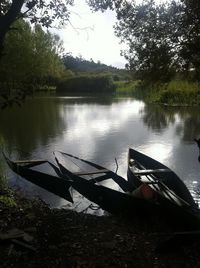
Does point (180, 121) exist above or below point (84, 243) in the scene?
below

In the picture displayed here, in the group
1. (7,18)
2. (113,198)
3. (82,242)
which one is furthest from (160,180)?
(7,18)

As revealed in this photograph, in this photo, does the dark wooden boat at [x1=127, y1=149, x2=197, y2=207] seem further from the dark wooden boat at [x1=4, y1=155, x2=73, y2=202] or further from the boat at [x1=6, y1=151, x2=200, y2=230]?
the dark wooden boat at [x1=4, y1=155, x2=73, y2=202]

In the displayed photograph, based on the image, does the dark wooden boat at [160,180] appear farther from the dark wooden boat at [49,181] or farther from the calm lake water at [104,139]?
the dark wooden boat at [49,181]

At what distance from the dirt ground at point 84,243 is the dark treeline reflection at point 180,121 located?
43.1 feet

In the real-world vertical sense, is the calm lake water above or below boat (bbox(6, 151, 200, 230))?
below

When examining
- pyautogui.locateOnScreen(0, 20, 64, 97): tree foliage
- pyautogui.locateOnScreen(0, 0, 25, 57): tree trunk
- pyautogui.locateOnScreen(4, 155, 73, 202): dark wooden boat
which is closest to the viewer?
pyautogui.locateOnScreen(0, 0, 25, 57): tree trunk

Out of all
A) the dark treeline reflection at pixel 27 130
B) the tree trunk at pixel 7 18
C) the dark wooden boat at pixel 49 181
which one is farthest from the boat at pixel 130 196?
the dark treeline reflection at pixel 27 130

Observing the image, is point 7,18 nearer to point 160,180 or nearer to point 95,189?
point 95,189

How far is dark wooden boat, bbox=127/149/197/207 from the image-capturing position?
29.9 feet

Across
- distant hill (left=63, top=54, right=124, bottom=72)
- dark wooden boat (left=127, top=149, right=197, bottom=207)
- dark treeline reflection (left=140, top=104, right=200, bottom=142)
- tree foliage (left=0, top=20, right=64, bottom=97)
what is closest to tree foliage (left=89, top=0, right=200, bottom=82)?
dark wooden boat (left=127, top=149, right=197, bottom=207)

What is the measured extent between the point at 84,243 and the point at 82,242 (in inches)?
1.8

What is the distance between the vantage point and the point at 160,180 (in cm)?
1008

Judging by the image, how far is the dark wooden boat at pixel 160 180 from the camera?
29.9 feet

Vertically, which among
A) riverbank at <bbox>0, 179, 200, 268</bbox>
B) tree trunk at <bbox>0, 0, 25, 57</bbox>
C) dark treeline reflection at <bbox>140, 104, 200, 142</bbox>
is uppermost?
tree trunk at <bbox>0, 0, 25, 57</bbox>
